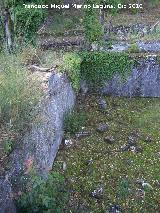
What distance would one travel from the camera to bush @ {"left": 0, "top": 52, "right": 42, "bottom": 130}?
636cm

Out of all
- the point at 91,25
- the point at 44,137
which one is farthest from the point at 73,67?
the point at 44,137

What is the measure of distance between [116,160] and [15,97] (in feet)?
12.5

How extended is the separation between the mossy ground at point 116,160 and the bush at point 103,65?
88 cm

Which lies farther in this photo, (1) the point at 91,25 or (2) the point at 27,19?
(1) the point at 91,25

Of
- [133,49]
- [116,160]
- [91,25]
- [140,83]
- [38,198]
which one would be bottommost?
[116,160]

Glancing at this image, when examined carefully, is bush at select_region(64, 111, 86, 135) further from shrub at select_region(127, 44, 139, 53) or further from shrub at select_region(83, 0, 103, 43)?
shrub at select_region(83, 0, 103, 43)

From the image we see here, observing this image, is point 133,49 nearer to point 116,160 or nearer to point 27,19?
point 27,19

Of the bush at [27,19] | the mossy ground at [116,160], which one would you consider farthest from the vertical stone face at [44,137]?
the bush at [27,19]

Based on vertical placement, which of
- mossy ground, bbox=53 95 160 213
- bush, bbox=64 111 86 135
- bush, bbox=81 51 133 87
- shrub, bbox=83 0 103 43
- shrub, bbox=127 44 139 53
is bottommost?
mossy ground, bbox=53 95 160 213

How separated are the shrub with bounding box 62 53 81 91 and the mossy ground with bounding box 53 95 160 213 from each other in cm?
92

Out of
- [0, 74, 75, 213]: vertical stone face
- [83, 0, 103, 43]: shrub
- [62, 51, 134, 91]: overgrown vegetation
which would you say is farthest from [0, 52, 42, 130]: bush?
[83, 0, 103, 43]: shrub

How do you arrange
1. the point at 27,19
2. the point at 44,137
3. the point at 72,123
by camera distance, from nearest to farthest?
the point at 44,137 → the point at 72,123 → the point at 27,19

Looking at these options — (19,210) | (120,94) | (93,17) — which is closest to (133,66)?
(120,94)

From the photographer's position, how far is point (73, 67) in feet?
36.7
